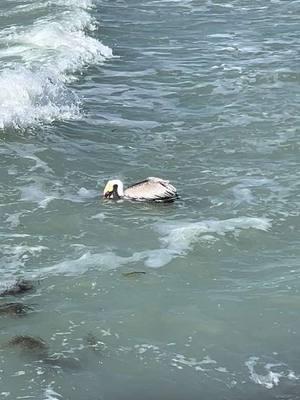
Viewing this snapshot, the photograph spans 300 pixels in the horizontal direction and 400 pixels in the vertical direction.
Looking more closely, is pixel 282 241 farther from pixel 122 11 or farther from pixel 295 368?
pixel 122 11

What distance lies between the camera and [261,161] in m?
10.3

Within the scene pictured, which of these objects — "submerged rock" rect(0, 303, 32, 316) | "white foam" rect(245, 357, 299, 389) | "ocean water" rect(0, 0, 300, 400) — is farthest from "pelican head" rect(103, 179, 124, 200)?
"white foam" rect(245, 357, 299, 389)

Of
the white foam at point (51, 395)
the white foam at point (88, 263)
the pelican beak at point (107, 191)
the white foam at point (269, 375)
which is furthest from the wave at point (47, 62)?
the white foam at point (269, 375)

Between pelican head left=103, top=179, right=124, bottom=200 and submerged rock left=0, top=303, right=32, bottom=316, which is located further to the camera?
pelican head left=103, top=179, right=124, bottom=200

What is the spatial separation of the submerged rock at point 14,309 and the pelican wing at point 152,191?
2586 mm

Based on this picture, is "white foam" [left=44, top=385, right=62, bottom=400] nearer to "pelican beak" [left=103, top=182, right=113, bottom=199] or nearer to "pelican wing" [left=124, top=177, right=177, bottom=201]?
"pelican wing" [left=124, top=177, right=177, bottom=201]

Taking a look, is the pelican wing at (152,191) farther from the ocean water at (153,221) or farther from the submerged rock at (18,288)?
the submerged rock at (18,288)

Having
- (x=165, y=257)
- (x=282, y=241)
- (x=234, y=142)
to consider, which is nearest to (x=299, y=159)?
(x=234, y=142)

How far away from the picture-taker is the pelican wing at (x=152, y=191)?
8.74 m

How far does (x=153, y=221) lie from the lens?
27.6 ft

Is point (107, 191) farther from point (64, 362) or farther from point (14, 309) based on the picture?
point (64, 362)

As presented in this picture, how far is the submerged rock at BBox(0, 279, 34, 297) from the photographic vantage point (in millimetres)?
6730

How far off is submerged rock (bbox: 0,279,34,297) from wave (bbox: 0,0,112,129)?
547cm

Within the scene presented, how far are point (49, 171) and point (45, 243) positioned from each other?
8.02 feet
